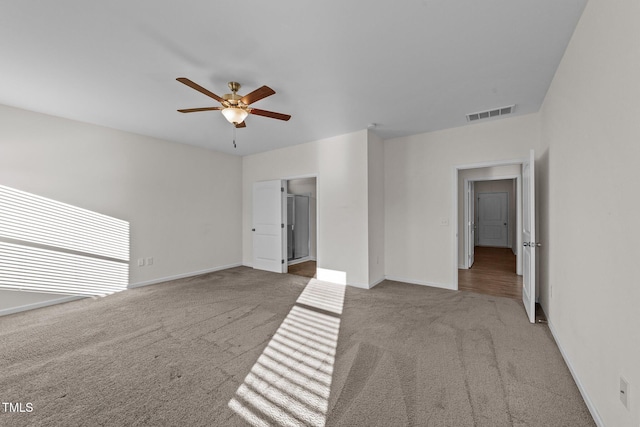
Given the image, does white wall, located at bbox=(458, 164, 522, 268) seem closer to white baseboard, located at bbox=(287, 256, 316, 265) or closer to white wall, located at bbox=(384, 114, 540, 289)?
white wall, located at bbox=(384, 114, 540, 289)

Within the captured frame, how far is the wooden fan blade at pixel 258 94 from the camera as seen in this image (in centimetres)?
225

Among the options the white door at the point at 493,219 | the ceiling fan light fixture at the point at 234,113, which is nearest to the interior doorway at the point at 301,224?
the ceiling fan light fixture at the point at 234,113

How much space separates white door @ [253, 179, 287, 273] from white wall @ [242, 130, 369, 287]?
22.7 inches

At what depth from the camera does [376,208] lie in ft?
15.0

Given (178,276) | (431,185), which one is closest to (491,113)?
(431,185)

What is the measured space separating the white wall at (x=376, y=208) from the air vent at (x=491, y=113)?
1.45 metres

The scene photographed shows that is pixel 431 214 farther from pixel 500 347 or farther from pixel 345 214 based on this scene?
pixel 500 347

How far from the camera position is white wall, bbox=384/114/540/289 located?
151 inches

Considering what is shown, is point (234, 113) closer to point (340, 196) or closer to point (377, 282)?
point (340, 196)

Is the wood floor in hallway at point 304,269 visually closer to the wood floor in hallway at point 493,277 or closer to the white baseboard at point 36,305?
the wood floor in hallway at point 493,277

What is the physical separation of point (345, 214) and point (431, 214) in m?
1.44

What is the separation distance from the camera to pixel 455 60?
93.4 inches

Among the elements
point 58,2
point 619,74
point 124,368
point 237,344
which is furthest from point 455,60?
point 124,368

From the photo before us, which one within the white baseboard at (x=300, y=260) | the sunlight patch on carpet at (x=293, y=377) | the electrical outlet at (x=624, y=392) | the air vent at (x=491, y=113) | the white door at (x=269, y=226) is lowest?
the sunlight patch on carpet at (x=293, y=377)
